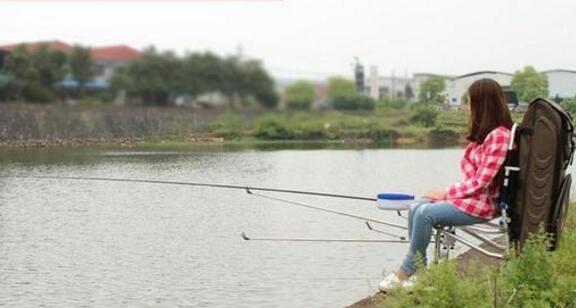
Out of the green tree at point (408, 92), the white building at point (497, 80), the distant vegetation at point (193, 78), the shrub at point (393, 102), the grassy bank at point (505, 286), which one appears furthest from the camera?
the white building at point (497, 80)

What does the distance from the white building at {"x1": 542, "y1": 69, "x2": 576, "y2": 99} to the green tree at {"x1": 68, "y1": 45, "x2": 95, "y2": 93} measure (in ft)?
21.4

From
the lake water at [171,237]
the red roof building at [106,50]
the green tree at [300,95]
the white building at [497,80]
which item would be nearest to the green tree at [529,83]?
the white building at [497,80]

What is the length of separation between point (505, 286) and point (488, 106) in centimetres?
121

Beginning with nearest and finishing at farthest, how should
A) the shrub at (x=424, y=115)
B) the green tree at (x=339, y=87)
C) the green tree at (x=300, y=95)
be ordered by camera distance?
1. the green tree at (x=300, y=95)
2. the green tree at (x=339, y=87)
3. the shrub at (x=424, y=115)

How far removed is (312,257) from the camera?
979cm

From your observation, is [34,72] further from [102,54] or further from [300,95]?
[300,95]

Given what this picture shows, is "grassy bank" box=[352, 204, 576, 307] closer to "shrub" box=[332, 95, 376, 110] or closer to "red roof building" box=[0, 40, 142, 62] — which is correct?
"shrub" box=[332, 95, 376, 110]

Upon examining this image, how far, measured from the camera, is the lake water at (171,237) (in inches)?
317

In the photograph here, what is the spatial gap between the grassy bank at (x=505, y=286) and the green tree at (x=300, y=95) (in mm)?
1195

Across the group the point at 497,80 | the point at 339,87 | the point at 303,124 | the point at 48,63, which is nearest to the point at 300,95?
the point at 339,87

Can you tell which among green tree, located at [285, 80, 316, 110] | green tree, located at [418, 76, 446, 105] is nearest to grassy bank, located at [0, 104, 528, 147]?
green tree, located at [285, 80, 316, 110]

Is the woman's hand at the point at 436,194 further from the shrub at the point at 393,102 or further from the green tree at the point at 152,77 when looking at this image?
the green tree at the point at 152,77

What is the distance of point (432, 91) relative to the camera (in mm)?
8383

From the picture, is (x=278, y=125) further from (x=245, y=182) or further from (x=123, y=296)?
(x=245, y=182)
